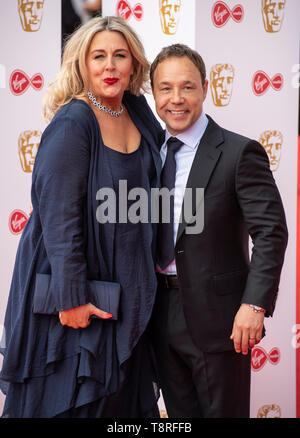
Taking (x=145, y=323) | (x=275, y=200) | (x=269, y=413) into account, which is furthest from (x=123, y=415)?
(x=269, y=413)

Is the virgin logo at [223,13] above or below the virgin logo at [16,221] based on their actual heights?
above

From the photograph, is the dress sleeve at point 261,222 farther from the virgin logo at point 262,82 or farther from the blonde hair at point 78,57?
the virgin logo at point 262,82

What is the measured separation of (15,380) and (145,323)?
483mm

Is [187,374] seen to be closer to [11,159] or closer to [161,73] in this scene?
[161,73]

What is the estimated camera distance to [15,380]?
1749 mm

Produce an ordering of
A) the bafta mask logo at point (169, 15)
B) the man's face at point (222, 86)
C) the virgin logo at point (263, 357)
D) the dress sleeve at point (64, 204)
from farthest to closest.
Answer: the virgin logo at point (263, 357) → the man's face at point (222, 86) → the bafta mask logo at point (169, 15) → the dress sleeve at point (64, 204)

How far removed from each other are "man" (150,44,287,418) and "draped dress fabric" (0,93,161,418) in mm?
105

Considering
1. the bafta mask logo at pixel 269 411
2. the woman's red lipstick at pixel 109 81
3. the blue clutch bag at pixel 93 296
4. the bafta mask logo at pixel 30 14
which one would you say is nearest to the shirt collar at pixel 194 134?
the woman's red lipstick at pixel 109 81

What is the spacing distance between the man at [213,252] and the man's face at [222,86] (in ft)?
2.53

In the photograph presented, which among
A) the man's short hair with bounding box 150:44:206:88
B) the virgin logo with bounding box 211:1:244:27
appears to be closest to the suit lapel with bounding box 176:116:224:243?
the man's short hair with bounding box 150:44:206:88

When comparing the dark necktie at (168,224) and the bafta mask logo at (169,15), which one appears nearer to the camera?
the dark necktie at (168,224)

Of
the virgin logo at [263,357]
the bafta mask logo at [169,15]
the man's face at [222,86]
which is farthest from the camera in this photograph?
the virgin logo at [263,357]

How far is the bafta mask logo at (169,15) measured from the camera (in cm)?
251

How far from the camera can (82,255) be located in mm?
1683
